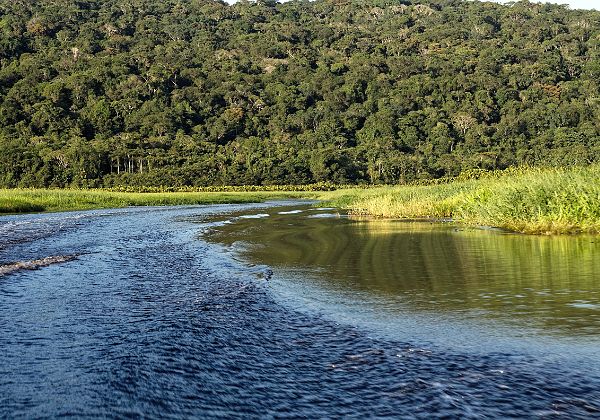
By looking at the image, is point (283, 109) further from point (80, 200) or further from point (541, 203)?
point (541, 203)

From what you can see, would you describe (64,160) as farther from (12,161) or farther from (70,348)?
(70,348)

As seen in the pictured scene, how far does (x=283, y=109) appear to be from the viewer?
158875mm

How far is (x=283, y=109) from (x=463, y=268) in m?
150

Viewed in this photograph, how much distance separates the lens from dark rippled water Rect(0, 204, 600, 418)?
17.0 ft

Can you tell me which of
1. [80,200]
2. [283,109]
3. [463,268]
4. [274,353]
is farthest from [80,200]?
[283,109]

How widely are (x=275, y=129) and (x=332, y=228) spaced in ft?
418

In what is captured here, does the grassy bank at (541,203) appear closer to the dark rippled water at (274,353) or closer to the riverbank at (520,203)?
the riverbank at (520,203)

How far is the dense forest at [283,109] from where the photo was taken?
108 metres

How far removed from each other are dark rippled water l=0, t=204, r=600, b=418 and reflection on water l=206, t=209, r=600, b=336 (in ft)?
0.39

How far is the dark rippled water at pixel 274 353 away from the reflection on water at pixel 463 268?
12cm

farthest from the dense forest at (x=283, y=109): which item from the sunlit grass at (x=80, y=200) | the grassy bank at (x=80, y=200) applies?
the sunlit grass at (x=80, y=200)

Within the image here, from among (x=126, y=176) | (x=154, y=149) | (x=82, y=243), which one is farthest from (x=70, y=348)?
(x=154, y=149)

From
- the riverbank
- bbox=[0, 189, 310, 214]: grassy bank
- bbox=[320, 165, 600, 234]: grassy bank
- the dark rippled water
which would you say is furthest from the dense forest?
the dark rippled water

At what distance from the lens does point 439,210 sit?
1083 inches
